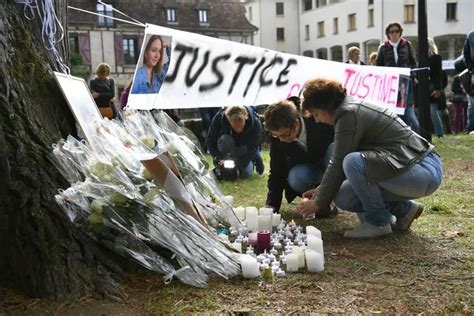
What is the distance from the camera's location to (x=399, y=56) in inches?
317

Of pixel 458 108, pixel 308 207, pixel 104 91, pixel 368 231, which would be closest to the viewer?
pixel 308 207

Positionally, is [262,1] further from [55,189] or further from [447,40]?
[55,189]

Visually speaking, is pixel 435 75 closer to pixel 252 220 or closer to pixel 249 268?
pixel 252 220

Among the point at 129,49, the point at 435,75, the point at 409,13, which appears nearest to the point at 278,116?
the point at 435,75

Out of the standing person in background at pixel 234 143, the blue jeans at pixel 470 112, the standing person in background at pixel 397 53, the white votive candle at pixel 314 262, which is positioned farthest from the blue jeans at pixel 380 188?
the blue jeans at pixel 470 112

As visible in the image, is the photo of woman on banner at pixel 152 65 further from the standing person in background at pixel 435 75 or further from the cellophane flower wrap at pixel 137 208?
the standing person in background at pixel 435 75

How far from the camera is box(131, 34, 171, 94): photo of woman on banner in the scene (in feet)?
15.0

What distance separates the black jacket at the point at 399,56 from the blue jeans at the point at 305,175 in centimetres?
467

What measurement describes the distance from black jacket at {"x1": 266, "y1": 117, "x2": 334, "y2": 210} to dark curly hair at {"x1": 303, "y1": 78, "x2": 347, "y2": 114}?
0.75m

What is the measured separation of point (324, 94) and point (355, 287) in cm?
116

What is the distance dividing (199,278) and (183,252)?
15cm

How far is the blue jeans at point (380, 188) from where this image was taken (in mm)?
3090

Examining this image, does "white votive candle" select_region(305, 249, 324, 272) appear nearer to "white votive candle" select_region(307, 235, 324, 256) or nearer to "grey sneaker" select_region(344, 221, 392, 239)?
"white votive candle" select_region(307, 235, 324, 256)

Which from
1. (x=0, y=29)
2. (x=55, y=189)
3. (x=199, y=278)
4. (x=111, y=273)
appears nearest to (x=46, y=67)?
(x=0, y=29)
